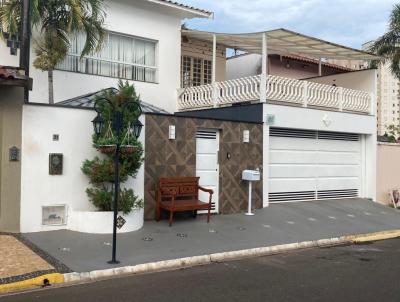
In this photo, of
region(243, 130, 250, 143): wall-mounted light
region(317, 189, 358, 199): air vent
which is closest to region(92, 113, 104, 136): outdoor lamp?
region(243, 130, 250, 143): wall-mounted light

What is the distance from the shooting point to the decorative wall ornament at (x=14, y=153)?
965 cm

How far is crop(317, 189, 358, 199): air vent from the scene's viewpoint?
54.2 feet

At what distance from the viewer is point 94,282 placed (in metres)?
7.11

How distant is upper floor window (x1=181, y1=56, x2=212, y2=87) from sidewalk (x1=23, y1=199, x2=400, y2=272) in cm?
644

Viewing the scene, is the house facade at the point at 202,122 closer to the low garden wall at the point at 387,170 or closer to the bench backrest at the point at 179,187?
the bench backrest at the point at 179,187

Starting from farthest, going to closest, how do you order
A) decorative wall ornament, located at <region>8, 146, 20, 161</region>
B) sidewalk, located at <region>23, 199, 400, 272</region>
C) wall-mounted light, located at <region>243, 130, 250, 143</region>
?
wall-mounted light, located at <region>243, 130, 250, 143</region>
decorative wall ornament, located at <region>8, 146, 20, 161</region>
sidewalk, located at <region>23, 199, 400, 272</region>

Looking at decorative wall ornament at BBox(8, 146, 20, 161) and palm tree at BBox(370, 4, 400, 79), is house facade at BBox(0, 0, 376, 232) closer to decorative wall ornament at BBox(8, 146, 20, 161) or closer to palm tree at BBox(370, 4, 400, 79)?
decorative wall ornament at BBox(8, 146, 20, 161)

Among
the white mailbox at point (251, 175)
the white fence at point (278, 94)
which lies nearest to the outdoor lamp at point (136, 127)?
the white mailbox at point (251, 175)

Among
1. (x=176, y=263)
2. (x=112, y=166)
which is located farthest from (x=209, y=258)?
(x=112, y=166)

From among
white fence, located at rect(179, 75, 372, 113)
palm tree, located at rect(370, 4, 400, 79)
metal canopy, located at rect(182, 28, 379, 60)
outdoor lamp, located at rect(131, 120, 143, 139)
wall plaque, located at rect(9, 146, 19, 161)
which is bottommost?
wall plaque, located at rect(9, 146, 19, 161)

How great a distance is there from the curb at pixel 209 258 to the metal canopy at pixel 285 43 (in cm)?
613

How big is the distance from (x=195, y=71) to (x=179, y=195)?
8.20m

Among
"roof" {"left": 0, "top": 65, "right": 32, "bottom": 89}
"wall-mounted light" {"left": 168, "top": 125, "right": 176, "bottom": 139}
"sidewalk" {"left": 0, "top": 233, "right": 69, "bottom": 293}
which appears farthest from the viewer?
"wall-mounted light" {"left": 168, "top": 125, "right": 176, "bottom": 139}

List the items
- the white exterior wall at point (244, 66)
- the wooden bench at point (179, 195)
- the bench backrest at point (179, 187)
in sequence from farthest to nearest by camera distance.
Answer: the white exterior wall at point (244, 66)
the bench backrest at point (179, 187)
the wooden bench at point (179, 195)
